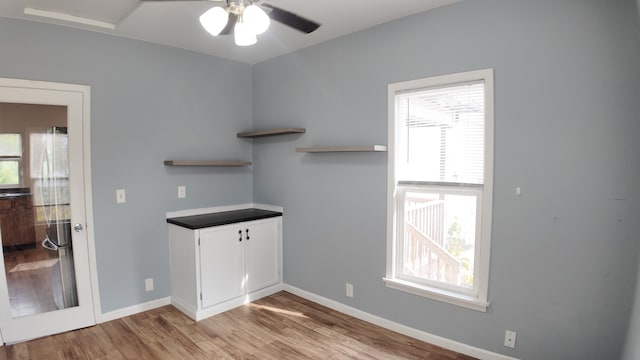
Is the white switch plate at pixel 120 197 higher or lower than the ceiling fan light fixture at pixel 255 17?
lower

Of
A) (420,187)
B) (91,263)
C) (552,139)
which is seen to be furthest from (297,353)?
(552,139)

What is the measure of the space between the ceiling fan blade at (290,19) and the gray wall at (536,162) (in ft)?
3.75

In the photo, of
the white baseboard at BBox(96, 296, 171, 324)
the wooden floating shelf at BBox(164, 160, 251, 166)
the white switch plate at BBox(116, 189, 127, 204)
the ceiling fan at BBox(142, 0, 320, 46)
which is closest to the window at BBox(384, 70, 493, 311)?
the ceiling fan at BBox(142, 0, 320, 46)

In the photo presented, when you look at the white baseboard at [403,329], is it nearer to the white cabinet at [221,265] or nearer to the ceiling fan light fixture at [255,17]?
the white cabinet at [221,265]

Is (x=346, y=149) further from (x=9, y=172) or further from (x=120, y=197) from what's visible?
(x=9, y=172)

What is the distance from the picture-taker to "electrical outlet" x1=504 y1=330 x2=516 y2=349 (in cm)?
238

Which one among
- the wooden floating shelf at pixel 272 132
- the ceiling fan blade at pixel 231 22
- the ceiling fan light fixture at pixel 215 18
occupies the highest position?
the ceiling fan blade at pixel 231 22

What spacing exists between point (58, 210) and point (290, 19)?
262 cm

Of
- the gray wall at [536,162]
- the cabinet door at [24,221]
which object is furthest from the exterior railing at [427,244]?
the cabinet door at [24,221]

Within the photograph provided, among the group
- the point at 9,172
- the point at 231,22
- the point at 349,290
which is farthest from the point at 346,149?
the point at 9,172

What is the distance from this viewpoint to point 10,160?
277 centimetres

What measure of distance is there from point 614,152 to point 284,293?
10.2 feet

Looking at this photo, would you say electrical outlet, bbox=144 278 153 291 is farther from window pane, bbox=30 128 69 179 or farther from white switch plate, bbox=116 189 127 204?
window pane, bbox=30 128 69 179

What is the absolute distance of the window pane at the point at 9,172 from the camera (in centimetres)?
275
